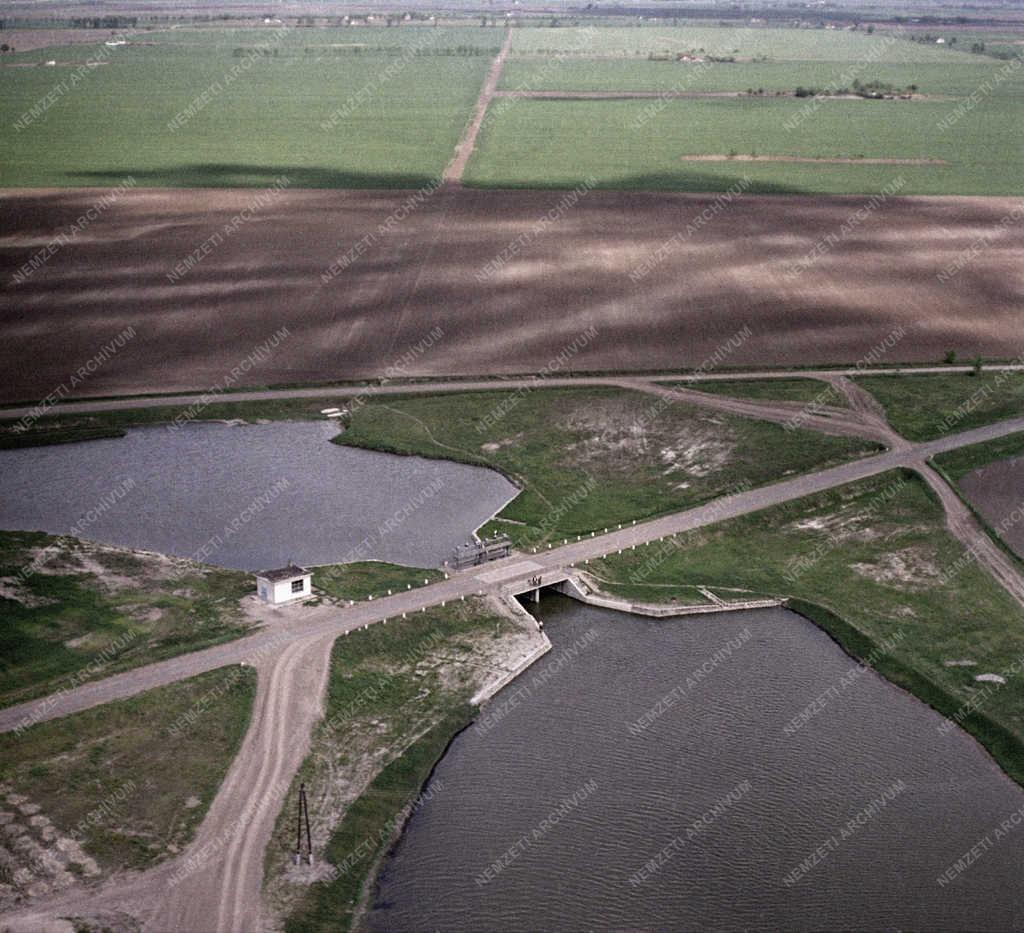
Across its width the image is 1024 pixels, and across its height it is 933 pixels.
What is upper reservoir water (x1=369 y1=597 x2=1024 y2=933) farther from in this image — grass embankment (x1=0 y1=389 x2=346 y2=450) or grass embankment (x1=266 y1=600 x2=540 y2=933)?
grass embankment (x1=0 y1=389 x2=346 y2=450)

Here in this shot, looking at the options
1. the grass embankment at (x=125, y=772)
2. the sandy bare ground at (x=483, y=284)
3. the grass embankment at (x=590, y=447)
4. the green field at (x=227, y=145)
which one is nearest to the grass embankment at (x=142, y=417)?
the grass embankment at (x=590, y=447)

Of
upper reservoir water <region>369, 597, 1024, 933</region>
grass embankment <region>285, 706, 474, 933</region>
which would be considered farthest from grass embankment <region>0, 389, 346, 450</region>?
grass embankment <region>285, 706, 474, 933</region>

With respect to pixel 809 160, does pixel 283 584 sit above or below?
below

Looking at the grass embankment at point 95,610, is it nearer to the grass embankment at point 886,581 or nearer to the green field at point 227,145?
the grass embankment at point 886,581

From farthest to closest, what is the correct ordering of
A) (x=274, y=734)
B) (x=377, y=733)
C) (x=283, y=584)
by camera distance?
(x=283, y=584)
(x=377, y=733)
(x=274, y=734)

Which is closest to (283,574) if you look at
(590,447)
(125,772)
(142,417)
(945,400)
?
(125,772)

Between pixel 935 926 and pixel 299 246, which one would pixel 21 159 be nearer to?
pixel 299 246

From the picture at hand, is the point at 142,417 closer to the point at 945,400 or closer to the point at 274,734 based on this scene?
the point at 274,734

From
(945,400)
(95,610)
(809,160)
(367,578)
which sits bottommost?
(367,578)
